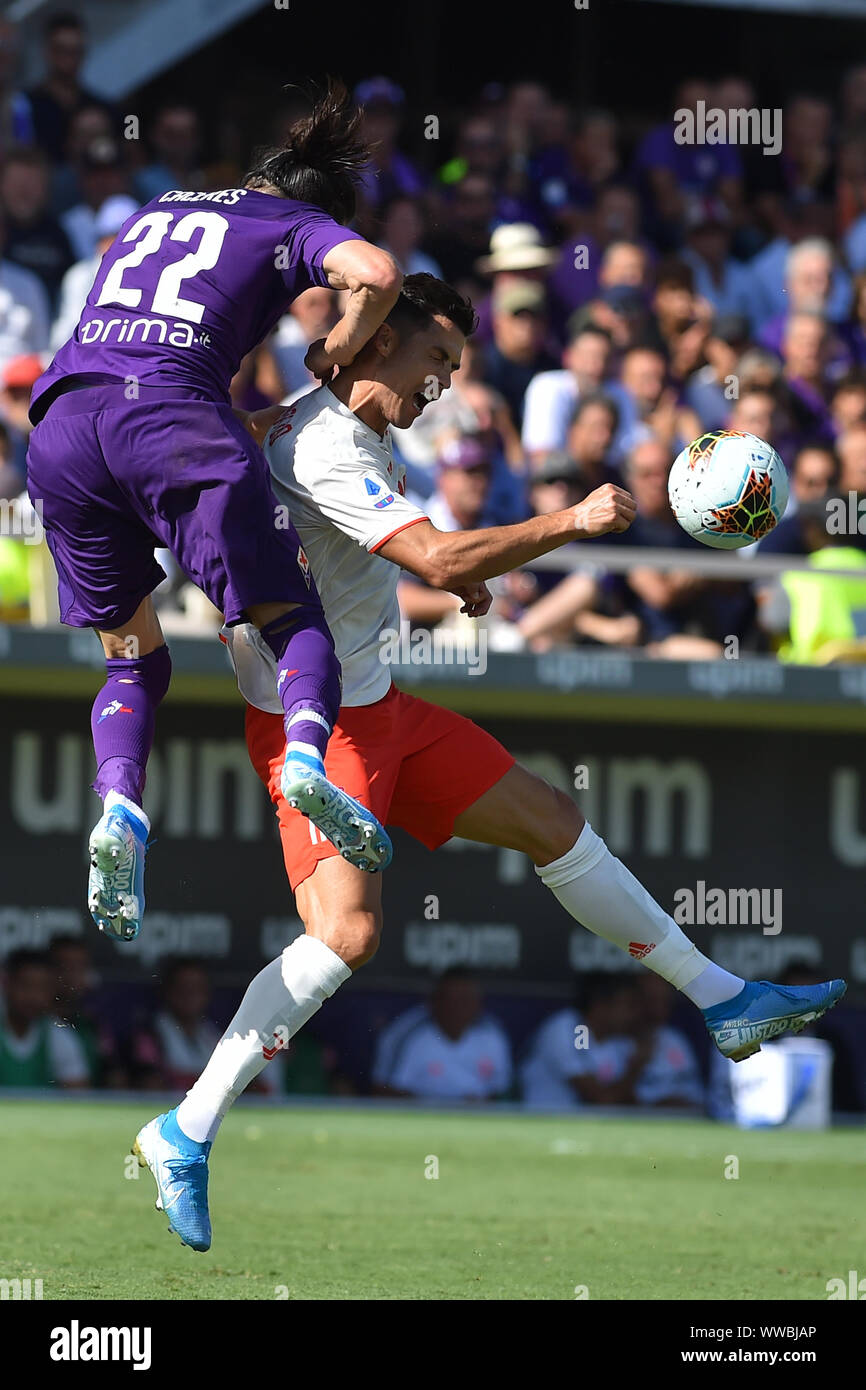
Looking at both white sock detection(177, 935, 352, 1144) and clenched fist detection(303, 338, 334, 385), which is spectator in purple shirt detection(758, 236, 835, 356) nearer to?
clenched fist detection(303, 338, 334, 385)

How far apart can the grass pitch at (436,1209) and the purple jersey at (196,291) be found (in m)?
2.34

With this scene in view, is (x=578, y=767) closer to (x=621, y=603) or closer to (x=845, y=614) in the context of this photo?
(x=621, y=603)

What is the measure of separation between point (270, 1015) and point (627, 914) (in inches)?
45.0

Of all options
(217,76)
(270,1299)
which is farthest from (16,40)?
(270,1299)

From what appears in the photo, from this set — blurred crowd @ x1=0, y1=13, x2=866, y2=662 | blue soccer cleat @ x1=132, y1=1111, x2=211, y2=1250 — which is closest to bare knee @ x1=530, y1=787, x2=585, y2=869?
blue soccer cleat @ x1=132, y1=1111, x2=211, y2=1250

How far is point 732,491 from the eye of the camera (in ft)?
18.5

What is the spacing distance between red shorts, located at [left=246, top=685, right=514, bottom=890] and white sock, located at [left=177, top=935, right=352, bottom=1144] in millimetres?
256

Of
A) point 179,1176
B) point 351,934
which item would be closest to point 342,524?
point 351,934

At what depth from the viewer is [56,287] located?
12.4 meters

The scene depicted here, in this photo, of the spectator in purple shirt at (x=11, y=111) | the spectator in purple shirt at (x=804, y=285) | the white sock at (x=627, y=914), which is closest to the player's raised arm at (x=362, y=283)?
the white sock at (x=627, y=914)

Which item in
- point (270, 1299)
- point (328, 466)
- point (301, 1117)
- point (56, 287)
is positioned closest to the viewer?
point (270, 1299)

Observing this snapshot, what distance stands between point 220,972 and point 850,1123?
3769 mm
